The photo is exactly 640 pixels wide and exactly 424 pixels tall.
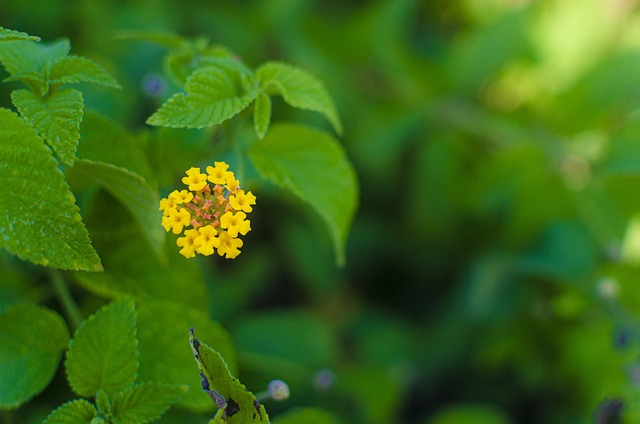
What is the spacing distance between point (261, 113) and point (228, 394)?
326 mm

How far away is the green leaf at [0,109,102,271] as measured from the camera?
30.5 inches

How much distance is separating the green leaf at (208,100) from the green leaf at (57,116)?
3.3 inches

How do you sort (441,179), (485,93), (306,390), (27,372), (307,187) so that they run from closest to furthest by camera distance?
(27,372) → (307,187) → (306,390) → (441,179) → (485,93)

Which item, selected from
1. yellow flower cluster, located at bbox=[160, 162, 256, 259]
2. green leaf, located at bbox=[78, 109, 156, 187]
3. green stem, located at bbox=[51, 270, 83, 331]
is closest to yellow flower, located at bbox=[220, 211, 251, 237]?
yellow flower cluster, located at bbox=[160, 162, 256, 259]

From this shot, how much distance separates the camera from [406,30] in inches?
89.7

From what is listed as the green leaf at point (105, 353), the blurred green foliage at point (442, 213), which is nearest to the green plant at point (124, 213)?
the green leaf at point (105, 353)

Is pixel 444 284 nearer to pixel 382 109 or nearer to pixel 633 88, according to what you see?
pixel 382 109

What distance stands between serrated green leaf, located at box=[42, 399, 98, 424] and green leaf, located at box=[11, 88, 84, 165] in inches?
10.8

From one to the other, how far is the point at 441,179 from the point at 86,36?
0.95m

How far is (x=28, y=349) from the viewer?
0.94 metres

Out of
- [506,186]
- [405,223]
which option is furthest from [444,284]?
[506,186]

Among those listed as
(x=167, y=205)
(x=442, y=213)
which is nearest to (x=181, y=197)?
(x=167, y=205)

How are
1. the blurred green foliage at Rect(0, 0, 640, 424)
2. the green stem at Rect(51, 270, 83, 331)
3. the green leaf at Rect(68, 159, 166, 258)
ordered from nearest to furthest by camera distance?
the green leaf at Rect(68, 159, 166, 258) → the green stem at Rect(51, 270, 83, 331) → the blurred green foliage at Rect(0, 0, 640, 424)

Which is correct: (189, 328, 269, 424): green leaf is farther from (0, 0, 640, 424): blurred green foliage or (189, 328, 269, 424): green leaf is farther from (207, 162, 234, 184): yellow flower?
(0, 0, 640, 424): blurred green foliage
